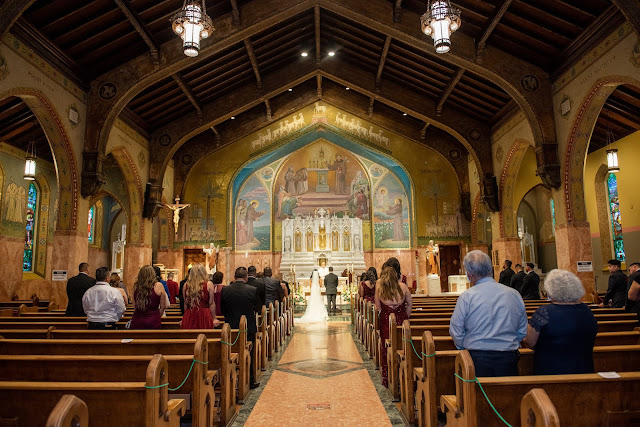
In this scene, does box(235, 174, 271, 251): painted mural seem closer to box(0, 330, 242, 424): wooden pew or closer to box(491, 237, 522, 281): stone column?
box(491, 237, 522, 281): stone column

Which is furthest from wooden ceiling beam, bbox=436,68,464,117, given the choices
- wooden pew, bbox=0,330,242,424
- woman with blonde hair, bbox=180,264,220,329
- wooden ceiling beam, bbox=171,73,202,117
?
wooden pew, bbox=0,330,242,424

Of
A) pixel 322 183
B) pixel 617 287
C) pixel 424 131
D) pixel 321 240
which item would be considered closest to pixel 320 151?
pixel 322 183

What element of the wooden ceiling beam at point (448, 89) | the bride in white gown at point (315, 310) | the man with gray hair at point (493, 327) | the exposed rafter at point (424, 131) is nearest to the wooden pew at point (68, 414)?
the man with gray hair at point (493, 327)

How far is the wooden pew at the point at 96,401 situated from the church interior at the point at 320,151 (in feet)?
0.20

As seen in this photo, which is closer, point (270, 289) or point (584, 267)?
point (270, 289)

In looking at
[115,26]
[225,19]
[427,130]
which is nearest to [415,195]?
[427,130]

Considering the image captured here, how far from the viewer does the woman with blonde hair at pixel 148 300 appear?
4836 millimetres

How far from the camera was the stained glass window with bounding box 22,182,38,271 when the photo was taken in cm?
1502

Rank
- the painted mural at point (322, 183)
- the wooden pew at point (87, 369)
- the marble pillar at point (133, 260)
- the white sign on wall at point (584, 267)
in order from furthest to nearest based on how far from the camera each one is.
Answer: the painted mural at point (322, 183), the marble pillar at point (133, 260), the white sign on wall at point (584, 267), the wooden pew at point (87, 369)

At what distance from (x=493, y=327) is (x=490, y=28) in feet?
30.6

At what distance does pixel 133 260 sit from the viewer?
14.1 m

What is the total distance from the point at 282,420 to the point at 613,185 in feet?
45.5

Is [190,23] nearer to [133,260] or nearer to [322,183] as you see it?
[133,260]

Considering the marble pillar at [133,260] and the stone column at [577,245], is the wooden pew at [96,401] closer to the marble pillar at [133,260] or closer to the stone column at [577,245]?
the stone column at [577,245]
